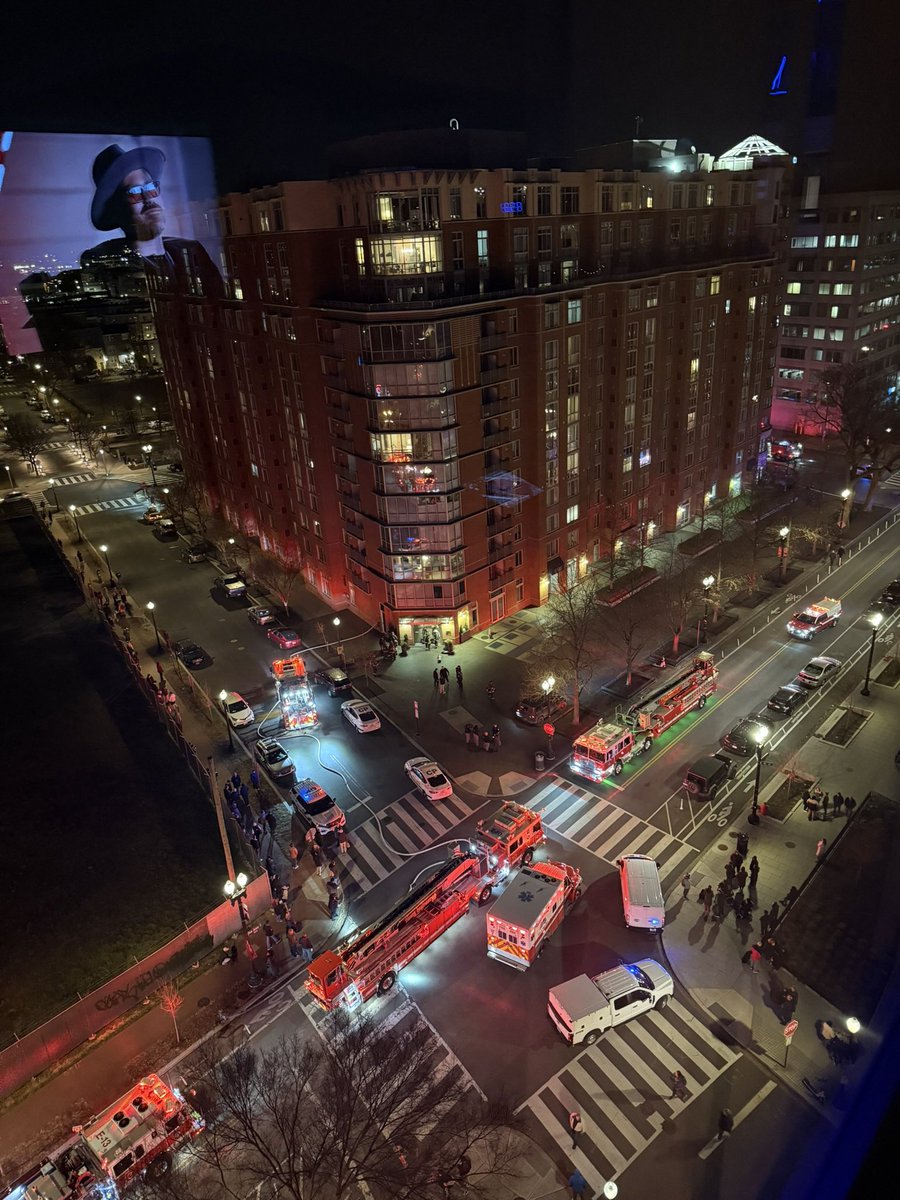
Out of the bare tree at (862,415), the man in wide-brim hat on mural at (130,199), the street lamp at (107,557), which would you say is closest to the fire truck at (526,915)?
the man in wide-brim hat on mural at (130,199)

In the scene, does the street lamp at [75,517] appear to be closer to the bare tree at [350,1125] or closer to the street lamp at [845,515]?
the bare tree at [350,1125]

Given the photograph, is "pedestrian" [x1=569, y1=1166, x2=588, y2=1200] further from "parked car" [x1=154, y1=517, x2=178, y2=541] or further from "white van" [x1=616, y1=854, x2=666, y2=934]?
"parked car" [x1=154, y1=517, x2=178, y2=541]

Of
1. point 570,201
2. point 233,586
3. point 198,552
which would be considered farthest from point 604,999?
point 198,552

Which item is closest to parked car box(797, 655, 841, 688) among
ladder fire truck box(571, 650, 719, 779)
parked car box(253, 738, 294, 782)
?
ladder fire truck box(571, 650, 719, 779)

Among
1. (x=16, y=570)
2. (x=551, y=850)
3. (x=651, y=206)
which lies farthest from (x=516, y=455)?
(x=16, y=570)

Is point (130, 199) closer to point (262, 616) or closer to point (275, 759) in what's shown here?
point (275, 759)

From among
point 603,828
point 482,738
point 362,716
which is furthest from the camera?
point 362,716
